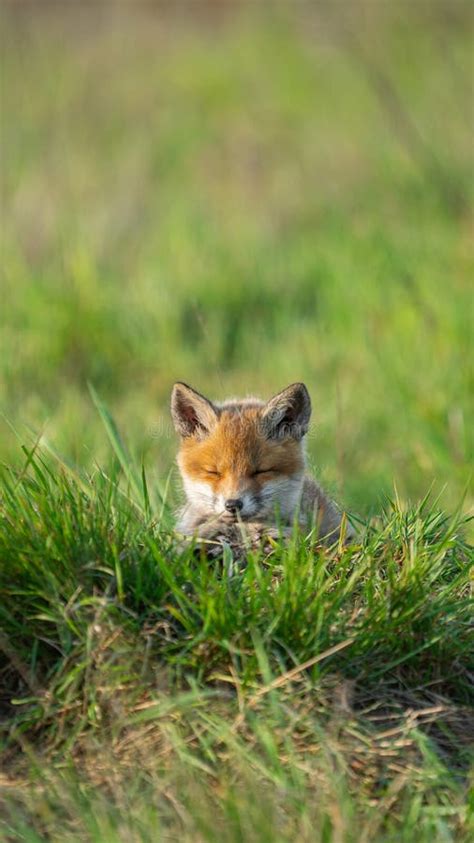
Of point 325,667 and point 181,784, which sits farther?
point 325,667

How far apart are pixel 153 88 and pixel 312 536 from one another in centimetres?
1257

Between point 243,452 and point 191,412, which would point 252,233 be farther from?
point 243,452

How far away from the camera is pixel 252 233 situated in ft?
36.8

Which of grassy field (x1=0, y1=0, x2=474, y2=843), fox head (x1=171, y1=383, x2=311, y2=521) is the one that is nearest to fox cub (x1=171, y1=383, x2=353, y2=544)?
fox head (x1=171, y1=383, x2=311, y2=521)

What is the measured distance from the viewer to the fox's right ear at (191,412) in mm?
5090

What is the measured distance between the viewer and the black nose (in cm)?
485

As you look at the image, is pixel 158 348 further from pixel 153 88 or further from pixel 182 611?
pixel 153 88

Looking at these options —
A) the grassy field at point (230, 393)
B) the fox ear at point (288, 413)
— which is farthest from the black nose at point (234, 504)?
the fox ear at point (288, 413)

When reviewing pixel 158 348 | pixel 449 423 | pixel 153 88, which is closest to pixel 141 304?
pixel 158 348

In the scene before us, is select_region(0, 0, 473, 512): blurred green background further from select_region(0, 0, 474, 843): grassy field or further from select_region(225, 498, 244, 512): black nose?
select_region(225, 498, 244, 512): black nose

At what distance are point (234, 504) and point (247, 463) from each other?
259 mm

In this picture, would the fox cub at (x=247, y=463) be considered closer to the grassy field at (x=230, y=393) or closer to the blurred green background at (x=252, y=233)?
the grassy field at (x=230, y=393)

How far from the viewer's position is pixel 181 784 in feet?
11.5

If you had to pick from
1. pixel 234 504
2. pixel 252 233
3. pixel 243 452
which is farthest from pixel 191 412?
pixel 252 233
